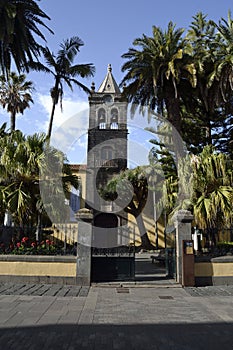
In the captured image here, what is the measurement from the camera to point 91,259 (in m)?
9.52

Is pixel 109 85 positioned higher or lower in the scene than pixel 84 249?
higher

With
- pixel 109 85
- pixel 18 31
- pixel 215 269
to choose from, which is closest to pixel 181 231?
pixel 215 269

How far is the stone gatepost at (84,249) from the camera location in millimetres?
9203

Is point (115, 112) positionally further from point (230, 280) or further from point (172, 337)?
point (172, 337)

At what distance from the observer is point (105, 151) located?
96.8 feet

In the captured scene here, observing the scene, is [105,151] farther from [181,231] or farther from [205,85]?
[181,231]

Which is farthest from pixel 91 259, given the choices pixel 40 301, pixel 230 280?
pixel 230 280

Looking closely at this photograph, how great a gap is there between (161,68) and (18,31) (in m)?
7.04

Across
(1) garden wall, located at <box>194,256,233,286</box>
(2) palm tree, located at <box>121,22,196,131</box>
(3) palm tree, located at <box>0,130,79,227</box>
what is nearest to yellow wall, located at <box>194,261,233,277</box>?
(1) garden wall, located at <box>194,256,233,286</box>

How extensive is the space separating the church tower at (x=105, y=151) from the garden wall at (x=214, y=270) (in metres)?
14.5

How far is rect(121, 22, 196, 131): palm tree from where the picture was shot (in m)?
14.5

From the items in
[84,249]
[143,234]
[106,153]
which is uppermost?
[106,153]

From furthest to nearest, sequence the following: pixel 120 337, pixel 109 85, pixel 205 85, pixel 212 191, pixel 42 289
Result: pixel 109 85 < pixel 205 85 < pixel 212 191 < pixel 42 289 < pixel 120 337

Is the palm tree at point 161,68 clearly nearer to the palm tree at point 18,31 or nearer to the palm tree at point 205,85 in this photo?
the palm tree at point 205,85
